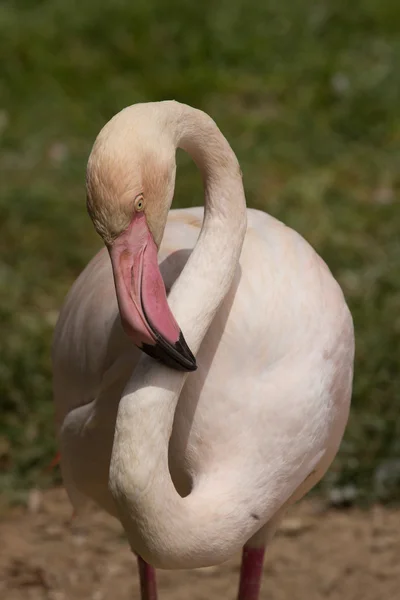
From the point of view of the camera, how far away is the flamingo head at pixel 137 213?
2.46 metres

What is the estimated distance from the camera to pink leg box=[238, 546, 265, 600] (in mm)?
3520

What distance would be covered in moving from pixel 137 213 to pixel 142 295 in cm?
18

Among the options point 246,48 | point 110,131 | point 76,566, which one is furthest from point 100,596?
point 246,48

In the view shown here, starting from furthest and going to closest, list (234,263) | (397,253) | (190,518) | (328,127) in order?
(328,127) < (397,253) < (234,263) < (190,518)

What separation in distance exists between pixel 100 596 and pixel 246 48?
450 cm

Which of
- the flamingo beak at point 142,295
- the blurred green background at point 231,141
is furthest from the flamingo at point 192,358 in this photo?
the blurred green background at point 231,141

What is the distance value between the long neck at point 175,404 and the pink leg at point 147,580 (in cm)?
75

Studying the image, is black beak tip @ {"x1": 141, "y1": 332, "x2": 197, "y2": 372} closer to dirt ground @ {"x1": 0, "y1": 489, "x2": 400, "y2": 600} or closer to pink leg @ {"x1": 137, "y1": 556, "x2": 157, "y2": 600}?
pink leg @ {"x1": 137, "y1": 556, "x2": 157, "y2": 600}

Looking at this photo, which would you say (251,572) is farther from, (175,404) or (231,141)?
(231,141)

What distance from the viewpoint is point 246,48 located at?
300 inches

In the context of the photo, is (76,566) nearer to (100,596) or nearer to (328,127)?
(100,596)

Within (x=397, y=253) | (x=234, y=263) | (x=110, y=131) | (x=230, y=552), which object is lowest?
(x=397, y=253)

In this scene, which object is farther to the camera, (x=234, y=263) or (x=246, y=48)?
(x=246, y=48)

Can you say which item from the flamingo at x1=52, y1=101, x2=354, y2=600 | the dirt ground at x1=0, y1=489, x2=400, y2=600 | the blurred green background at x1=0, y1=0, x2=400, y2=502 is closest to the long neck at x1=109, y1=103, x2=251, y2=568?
the flamingo at x1=52, y1=101, x2=354, y2=600
